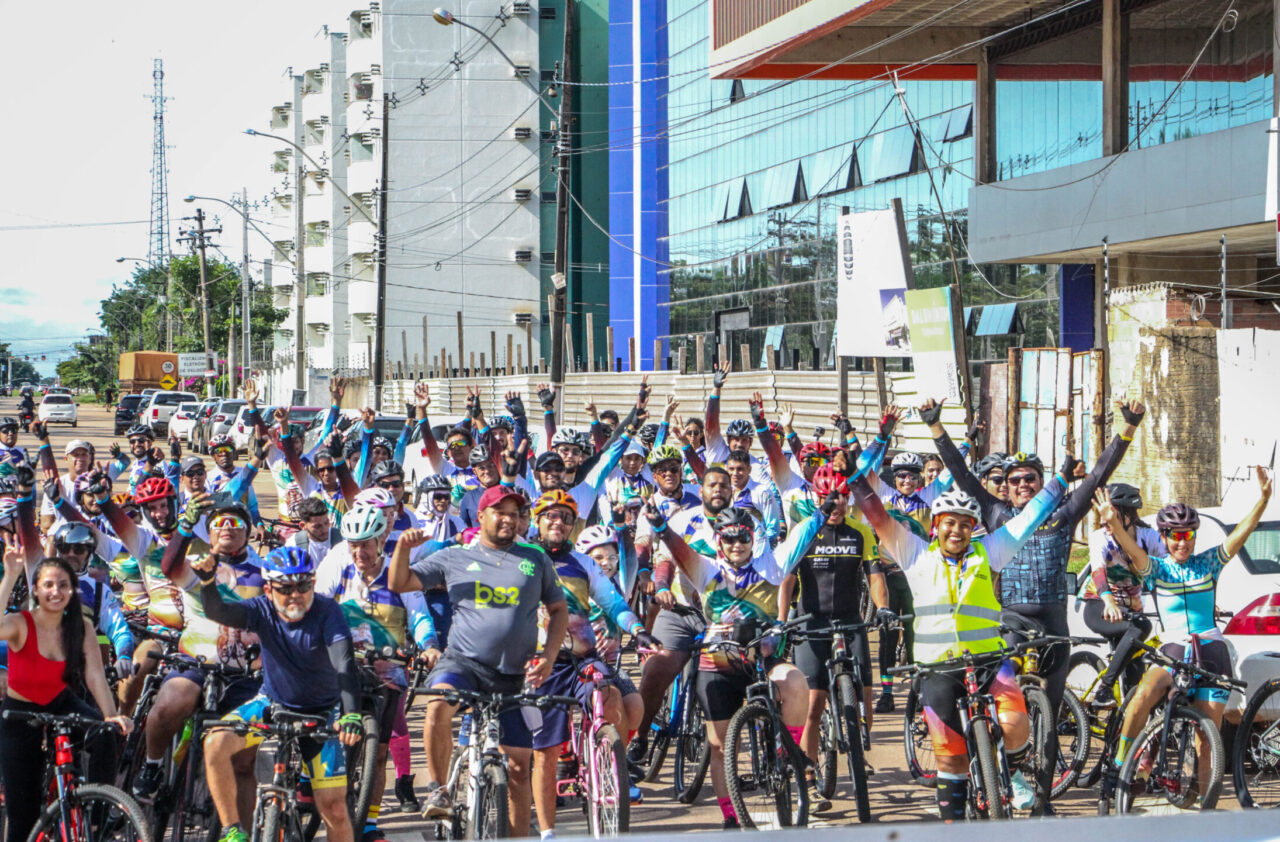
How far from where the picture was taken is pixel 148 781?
7.47m

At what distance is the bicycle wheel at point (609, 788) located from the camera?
23.4 feet

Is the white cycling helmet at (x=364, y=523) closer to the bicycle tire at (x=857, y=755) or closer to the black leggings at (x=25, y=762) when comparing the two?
the black leggings at (x=25, y=762)

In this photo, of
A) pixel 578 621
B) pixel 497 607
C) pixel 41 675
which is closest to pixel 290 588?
pixel 497 607

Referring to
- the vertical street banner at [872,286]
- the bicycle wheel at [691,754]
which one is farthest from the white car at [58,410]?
the bicycle wheel at [691,754]

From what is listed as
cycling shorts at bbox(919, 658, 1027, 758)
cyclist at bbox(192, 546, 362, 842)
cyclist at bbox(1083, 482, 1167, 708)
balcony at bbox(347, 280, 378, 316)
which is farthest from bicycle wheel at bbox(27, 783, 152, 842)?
balcony at bbox(347, 280, 378, 316)

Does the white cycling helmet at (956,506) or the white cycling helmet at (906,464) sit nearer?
the white cycling helmet at (956,506)

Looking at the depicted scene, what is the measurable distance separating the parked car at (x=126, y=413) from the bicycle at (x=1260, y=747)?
52.1 metres

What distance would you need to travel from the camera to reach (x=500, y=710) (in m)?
6.87

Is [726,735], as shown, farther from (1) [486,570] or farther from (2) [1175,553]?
(2) [1175,553]

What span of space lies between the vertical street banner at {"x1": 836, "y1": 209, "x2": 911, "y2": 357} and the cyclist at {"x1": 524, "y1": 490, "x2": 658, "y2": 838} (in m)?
10.8

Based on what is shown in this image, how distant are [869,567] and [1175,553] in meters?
1.98

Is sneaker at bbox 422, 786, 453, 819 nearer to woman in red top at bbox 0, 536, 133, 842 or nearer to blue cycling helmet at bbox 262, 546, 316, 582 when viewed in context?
blue cycling helmet at bbox 262, 546, 316, 582

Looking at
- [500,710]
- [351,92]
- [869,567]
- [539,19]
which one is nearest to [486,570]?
[500,710]

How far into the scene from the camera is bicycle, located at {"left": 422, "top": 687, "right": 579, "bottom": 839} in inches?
263
